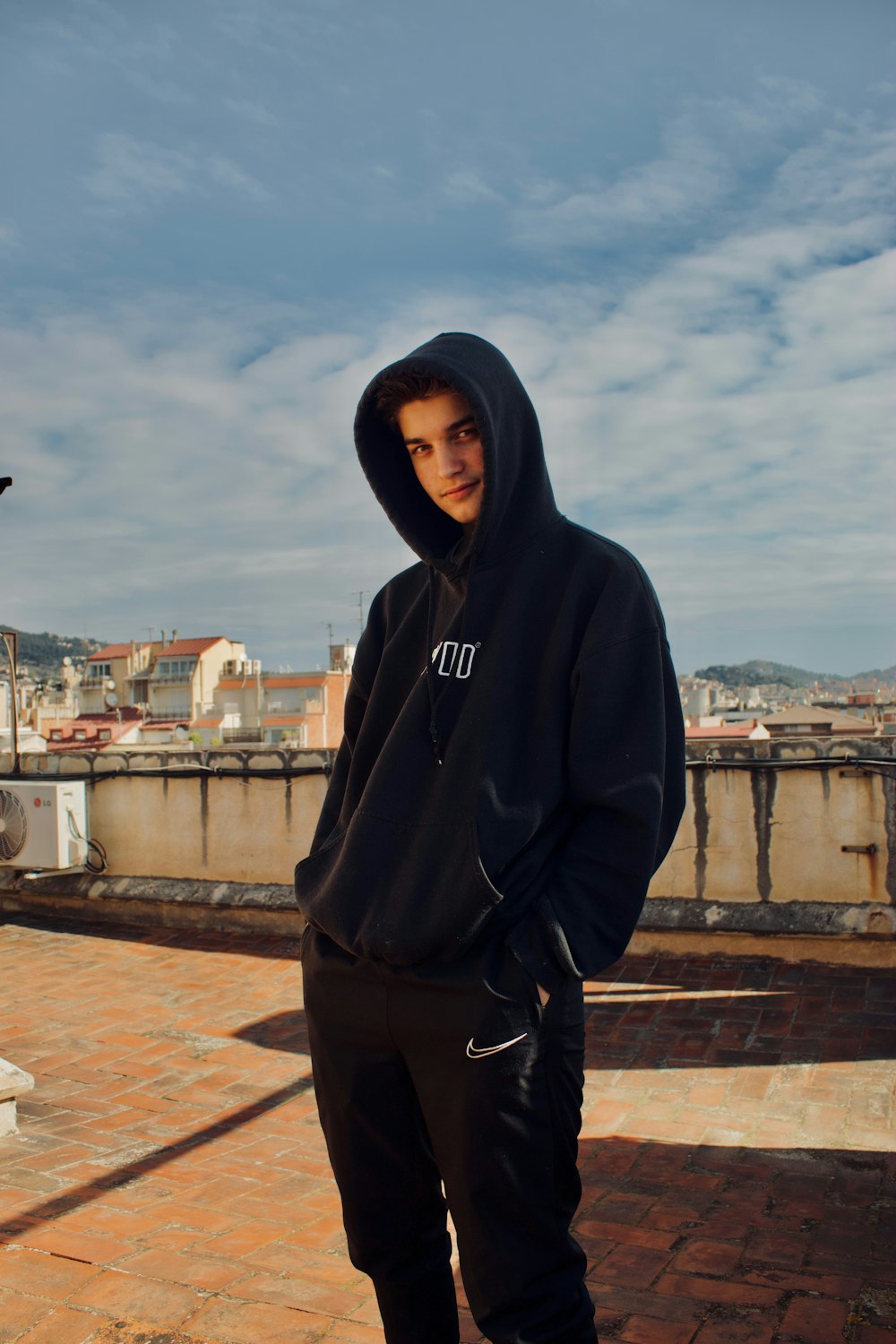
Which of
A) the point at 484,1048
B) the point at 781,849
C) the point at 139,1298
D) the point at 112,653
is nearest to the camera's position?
the point at 484,1048

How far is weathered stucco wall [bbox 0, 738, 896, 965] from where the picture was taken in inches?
207

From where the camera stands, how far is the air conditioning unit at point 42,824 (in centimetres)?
682

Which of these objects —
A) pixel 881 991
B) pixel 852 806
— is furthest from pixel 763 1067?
pixel 852 806

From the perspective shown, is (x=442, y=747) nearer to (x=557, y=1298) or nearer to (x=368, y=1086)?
(x=368, y=1086)

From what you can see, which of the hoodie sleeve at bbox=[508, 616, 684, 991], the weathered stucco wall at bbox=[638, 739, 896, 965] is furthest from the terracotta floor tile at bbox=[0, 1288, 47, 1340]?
the weathered stucco wall at bbox=[638, 739, 896, 965]

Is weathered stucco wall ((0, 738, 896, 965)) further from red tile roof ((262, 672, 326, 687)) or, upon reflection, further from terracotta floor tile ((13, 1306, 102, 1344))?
red tile roof ((262, 672, 326, 687))

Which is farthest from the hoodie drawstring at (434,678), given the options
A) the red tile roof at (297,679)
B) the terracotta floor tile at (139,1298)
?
the red tile roof at (297,679)

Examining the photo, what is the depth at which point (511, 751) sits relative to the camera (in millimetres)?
1571

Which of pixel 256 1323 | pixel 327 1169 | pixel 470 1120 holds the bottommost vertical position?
pixel 327 1169

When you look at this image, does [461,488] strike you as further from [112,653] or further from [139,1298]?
[112,653]

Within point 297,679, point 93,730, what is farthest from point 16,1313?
point 297,679

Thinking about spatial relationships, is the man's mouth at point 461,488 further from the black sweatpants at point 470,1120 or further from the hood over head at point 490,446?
the black sweatpants at point 470,1120

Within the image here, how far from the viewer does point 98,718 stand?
4925 centimetres

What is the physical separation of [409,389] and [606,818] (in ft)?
2.60
